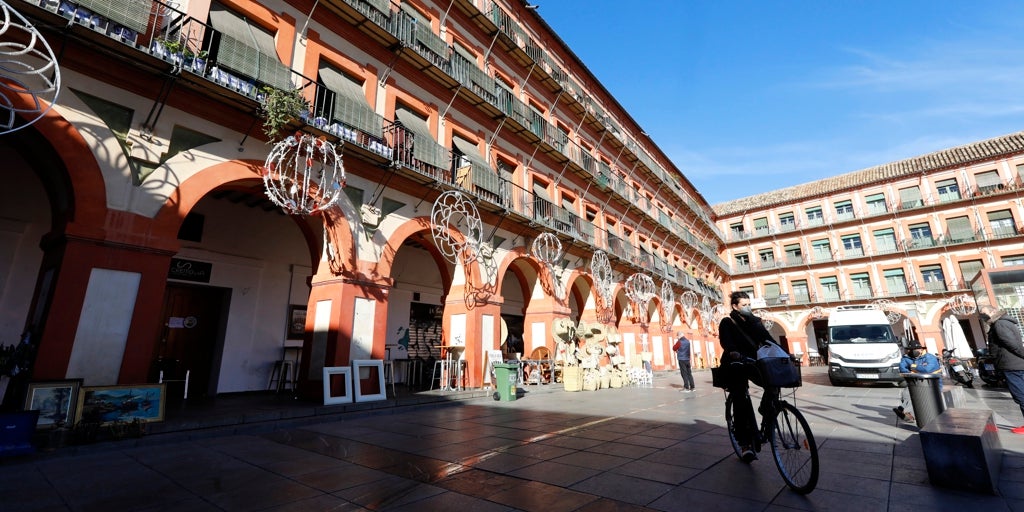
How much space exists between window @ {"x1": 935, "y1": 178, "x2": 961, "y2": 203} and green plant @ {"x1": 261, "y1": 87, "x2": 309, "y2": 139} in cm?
4119

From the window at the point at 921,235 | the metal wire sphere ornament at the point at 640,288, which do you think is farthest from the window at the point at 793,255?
the metal wire sphere ornament at the point at 640,288

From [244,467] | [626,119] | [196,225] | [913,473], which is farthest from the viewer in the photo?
[626,119]

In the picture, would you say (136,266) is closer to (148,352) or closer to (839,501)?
(148,352)

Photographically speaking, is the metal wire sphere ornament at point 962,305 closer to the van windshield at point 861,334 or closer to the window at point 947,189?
the window at point 947,189

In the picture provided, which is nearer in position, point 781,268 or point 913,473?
point 913,473

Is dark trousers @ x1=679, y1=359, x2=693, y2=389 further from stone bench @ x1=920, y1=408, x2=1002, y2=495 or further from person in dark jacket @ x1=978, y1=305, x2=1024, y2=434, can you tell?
stone bench @ x1=920, y1=408, x2=1002, y2=495

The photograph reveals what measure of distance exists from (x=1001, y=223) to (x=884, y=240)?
601cm

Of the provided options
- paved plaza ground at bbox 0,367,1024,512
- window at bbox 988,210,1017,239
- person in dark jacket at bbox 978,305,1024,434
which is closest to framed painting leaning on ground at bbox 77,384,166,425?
paved plaza ground at bbox 0,367,1024,512

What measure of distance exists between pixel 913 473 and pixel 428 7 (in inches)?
593

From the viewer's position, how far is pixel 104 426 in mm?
5426

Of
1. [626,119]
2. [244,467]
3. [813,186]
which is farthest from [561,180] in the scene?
[813,186]

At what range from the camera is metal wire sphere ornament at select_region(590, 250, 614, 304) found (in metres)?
16.5

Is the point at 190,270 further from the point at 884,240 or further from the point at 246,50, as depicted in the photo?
the point at 884,240

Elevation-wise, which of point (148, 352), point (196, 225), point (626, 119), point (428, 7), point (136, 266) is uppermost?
point (626, 119)
